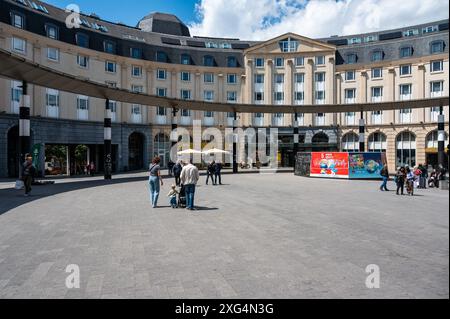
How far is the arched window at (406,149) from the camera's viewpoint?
49656 millimetres

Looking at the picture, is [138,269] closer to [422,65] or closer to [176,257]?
→ [176,257]

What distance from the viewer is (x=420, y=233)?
301 inches

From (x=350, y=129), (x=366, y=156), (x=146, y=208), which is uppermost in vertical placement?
(x=350, y=129)

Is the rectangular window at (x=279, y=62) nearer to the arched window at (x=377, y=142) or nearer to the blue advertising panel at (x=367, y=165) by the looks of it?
the arched window at (x=377, y=142)

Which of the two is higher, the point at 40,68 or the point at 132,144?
the point at 40,68

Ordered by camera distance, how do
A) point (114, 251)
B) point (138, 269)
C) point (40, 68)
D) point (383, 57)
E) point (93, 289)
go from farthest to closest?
point (383, 57) < point (40, 68) < point (114, 251) < point (138, 269) < point (93, 289)

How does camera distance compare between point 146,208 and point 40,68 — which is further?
point 40,68

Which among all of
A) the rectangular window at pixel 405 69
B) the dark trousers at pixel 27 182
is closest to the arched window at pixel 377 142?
the rectangular window at pixel 405 69

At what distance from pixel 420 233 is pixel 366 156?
76.5 ft

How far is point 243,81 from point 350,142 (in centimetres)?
1823

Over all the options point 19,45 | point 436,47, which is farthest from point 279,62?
point 19,45

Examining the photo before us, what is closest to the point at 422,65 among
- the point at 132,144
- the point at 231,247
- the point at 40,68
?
the point at 132,144

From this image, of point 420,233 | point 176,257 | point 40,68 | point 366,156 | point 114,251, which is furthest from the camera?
point 366,156

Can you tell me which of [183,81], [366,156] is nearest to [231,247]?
[366,156]
